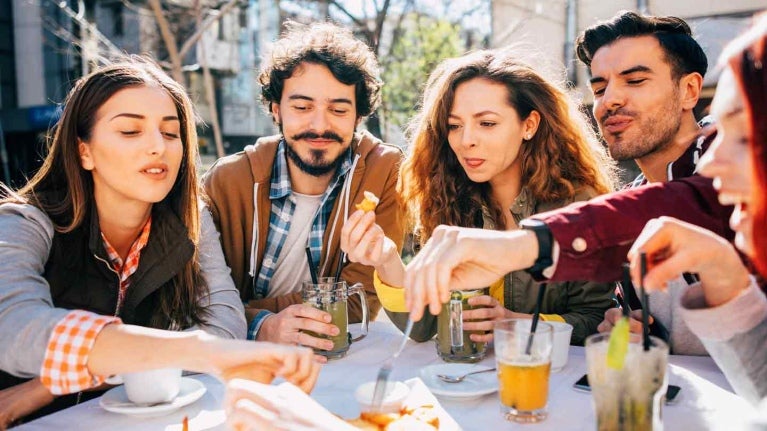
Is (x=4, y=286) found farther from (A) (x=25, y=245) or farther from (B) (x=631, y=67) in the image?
(B) (x=631, y=67)

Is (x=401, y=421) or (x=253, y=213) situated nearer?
(x=401, y=421)

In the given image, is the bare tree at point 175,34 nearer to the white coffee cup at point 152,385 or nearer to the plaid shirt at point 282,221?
the plaid shirt at point 282,221

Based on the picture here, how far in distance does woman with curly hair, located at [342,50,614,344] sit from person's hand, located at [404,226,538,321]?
3.55ft

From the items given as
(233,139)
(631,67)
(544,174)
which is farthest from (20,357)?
(233,139)

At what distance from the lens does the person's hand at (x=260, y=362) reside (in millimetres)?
1521

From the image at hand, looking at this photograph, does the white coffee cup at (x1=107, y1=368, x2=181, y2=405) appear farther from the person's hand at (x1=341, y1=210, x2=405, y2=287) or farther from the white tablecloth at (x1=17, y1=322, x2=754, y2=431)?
the person's hand at (x1=341, y1=210, x2=405, y2=287)

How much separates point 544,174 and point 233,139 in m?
22.4

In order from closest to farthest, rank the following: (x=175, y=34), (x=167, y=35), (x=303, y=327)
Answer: (x=303, y=327) → (x=167, y=35) → (x=175, y=34)

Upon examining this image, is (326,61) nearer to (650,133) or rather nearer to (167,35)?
(650,133)

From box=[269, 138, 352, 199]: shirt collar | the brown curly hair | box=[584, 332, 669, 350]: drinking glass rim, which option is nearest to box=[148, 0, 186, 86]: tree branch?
box=[269, 138, 352, 199]: shirt collar

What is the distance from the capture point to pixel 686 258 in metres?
1.33

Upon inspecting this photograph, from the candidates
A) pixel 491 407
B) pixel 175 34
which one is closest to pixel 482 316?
pixel 491 407

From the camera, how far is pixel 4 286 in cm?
175

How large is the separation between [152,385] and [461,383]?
0.86 m
